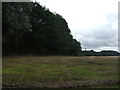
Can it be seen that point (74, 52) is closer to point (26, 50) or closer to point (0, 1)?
point (26, 50)

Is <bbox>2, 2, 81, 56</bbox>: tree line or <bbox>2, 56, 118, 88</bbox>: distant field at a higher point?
<bbox>2, 2, 81, 56</bbox>: tree line

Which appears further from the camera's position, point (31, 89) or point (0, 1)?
point (0, 1)

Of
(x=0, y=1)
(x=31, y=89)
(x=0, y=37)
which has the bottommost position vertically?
(x=31, y=89)

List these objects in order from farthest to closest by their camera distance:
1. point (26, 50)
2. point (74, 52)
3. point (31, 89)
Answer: point (74, 52) < point (26, 50) < point (31, 89)

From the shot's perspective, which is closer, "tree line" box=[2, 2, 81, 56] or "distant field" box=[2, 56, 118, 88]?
"distant field" box=[2, 56, 118, 88]

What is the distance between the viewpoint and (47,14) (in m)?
75.6

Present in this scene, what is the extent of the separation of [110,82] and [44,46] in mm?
56371

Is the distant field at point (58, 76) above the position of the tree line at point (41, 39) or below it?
below

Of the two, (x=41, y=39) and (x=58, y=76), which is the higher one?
(x=41, y=39)

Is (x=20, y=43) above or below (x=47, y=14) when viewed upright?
below

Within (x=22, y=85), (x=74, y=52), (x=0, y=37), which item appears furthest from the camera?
(x=74, y=52)

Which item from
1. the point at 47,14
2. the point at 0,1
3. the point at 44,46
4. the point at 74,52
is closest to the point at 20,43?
the point at 44,46

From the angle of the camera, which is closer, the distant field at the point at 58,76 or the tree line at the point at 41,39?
the distant field at the point at 58,76

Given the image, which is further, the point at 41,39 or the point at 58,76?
the point at 41,39
